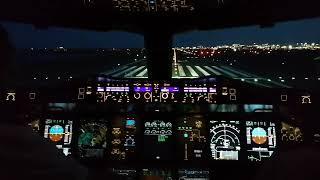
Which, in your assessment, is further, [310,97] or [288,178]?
[310,97]

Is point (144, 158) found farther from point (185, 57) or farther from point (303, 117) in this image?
point (303, 117)

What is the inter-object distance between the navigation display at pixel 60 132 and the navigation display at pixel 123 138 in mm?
406

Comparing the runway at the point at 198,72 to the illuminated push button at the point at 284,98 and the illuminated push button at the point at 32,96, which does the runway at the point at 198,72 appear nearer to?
the illuminated push button at the point at 284,98

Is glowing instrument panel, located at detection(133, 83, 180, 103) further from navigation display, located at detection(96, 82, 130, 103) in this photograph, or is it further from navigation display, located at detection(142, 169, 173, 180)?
navigation display, located at detection(142, 169, 173, 180)

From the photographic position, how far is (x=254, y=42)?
3.84 meters

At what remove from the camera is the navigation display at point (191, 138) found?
369 cm

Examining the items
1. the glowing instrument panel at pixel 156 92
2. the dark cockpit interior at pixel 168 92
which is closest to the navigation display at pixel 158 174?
the dark cockpit interior at pixel 168 92

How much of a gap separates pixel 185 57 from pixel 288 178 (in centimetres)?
317

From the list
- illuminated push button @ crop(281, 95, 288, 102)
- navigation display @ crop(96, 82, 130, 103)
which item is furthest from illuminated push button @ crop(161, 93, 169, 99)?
illuminated push button @ crop(281, 95, 288, 102)

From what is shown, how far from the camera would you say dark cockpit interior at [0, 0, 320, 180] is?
3453 millimetres

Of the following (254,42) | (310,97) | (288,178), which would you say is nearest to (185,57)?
(254,42)

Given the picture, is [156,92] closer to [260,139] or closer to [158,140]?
[158,140]

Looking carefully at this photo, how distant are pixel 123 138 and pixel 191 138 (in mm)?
623

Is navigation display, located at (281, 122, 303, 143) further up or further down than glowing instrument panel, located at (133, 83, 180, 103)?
further down
